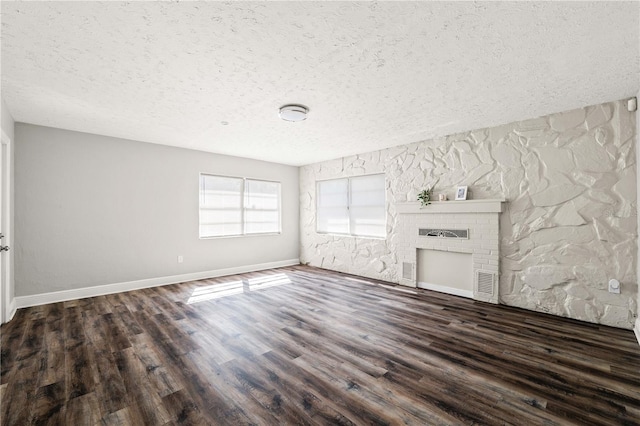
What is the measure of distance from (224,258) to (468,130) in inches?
197

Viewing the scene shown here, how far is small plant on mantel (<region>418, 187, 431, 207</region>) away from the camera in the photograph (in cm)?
455

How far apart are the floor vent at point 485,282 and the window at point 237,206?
4317mm

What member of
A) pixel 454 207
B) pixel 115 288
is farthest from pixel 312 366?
pixel 115 288

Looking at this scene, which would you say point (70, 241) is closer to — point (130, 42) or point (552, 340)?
point (130, 42)

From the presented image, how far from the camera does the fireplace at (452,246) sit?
391 centimetres

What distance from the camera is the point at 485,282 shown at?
3941mm

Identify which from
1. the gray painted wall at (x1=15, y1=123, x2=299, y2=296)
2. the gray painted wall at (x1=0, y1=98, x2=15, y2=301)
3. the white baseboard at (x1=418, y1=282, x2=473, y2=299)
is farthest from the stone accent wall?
the gray painted wall at (x1=0, y1=98, x2=15, y2=301)

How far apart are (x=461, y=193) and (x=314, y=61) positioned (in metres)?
3.06

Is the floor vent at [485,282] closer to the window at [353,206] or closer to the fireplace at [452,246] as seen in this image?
the fireplace at [452,246]

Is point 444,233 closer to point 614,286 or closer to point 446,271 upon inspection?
point 446,271

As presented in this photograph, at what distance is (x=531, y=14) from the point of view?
69.6 inches

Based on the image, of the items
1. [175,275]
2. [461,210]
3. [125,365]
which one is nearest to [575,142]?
[461,210]

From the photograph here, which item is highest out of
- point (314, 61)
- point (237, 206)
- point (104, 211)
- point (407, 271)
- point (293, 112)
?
point (314, 61)

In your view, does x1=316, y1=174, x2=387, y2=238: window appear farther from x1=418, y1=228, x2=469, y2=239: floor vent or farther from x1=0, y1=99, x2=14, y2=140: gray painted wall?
x1=0, y1=99, x2=14, y2=140: gray painted wall
